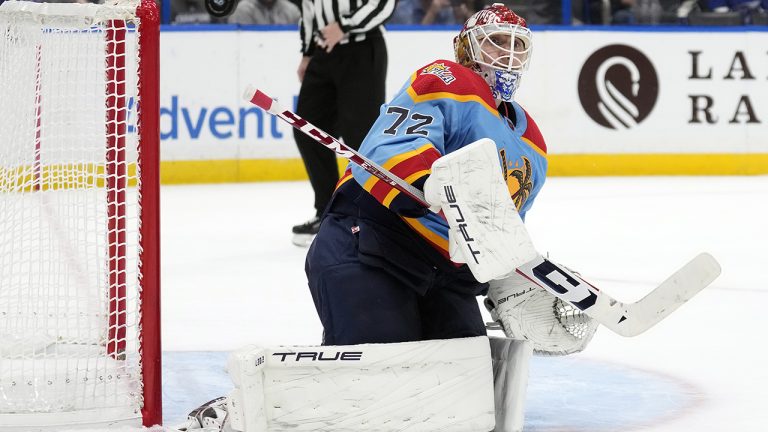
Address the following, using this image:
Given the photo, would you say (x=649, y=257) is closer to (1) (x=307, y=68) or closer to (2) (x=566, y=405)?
(1) (x=307, y=68)

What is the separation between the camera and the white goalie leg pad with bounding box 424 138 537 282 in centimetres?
186

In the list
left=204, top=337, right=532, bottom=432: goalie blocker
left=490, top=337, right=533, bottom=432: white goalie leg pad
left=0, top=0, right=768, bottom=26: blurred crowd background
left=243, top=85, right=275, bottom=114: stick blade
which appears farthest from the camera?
→ left=0, top=0, right=768, bottom=26: blurred crowd background

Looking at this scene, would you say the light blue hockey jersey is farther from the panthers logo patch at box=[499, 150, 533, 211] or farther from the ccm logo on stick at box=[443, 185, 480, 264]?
the ccm logo on stick at box=[443, 185, 480, 264]

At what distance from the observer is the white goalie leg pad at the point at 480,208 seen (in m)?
1.86

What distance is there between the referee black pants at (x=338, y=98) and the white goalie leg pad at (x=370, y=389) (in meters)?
2.47

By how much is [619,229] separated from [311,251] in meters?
2.79

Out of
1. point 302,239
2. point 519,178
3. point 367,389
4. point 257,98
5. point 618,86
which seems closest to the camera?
point 257,98

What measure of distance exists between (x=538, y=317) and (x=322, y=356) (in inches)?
19.6

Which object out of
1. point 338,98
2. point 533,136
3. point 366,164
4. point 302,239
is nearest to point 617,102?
point 338,98

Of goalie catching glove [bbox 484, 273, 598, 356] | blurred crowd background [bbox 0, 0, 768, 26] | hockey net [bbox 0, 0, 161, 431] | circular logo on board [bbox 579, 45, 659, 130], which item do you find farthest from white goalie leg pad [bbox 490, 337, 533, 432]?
circular logo on board [bbox 579, 45, 659, 130]

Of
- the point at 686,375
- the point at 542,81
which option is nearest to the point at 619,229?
the point at 542,81

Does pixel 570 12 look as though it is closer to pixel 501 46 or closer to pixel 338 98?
pixel 338 98

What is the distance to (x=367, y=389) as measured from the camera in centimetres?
197

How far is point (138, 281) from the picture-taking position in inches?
82.6
